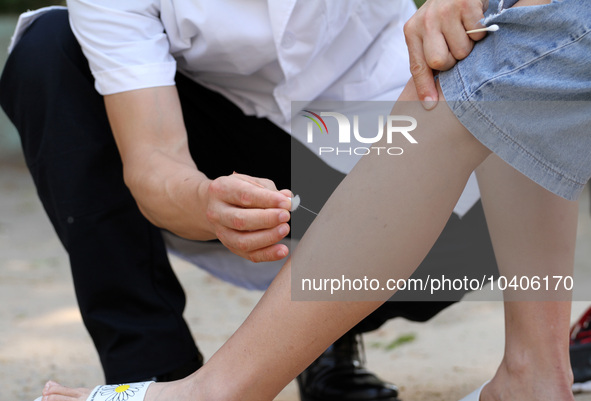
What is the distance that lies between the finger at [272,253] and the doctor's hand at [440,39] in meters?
0.21

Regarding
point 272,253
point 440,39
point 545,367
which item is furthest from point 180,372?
point 440,39

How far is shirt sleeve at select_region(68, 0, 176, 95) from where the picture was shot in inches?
41.1

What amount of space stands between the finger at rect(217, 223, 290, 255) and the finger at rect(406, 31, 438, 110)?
20cm

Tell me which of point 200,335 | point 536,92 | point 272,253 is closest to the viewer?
point 536,92

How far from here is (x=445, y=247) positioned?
128 centimetres

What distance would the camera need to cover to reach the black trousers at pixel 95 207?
1.14m

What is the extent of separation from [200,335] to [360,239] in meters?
1.04

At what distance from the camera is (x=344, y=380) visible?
131cm

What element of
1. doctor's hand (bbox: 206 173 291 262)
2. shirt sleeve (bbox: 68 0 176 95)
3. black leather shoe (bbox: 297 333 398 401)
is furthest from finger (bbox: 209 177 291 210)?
black leather shoe (bbox: 297 333 398 401)

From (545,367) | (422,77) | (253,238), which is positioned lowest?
(545,367)

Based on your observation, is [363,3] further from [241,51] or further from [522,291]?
[522,291]

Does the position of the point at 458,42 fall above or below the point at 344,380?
above

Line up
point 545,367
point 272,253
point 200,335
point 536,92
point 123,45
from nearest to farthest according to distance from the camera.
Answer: point 536,92
point 272,253
point 545,367
point 123,45
point 200,335

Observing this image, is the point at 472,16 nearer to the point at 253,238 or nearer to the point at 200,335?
the point at 253,238
